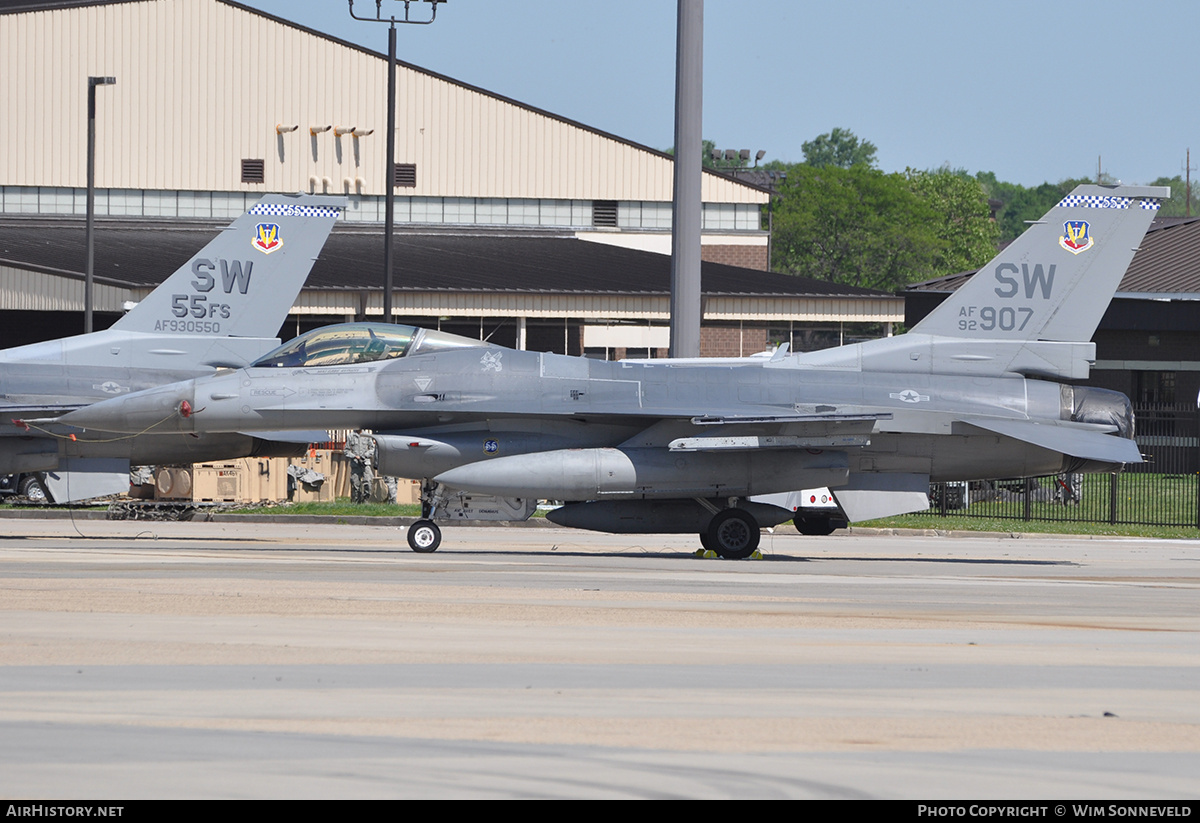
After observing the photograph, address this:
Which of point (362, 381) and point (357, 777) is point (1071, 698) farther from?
point (362, 381)

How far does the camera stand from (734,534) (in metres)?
18.3

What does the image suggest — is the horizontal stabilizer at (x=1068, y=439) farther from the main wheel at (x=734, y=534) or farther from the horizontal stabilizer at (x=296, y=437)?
the horizontal stabilizer at (x=296, y=437)

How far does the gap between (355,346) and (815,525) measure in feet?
30.9

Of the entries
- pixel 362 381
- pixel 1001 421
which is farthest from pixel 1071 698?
pixel 362 381

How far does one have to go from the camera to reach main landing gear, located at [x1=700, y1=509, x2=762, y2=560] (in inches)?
718

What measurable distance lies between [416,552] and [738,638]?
835 centimetres

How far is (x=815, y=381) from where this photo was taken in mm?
18594

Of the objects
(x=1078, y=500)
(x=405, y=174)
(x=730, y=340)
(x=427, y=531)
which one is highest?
(x=405, y=174)

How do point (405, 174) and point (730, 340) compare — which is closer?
point (730, 340)

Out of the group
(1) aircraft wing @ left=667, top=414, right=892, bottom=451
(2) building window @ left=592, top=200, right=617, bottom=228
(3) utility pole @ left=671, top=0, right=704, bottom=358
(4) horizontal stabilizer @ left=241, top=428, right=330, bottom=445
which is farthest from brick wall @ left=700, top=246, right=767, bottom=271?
(1) aircraft wing @ left=667, top=414, right=892, bottom=451

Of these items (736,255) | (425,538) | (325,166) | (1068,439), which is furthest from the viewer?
(736,255)

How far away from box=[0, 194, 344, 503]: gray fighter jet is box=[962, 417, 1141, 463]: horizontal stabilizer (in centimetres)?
1011

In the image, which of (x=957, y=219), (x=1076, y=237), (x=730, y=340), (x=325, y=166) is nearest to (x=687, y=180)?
(x=1076, y=237)

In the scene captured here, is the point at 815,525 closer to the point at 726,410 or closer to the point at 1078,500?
the point at 726,410
